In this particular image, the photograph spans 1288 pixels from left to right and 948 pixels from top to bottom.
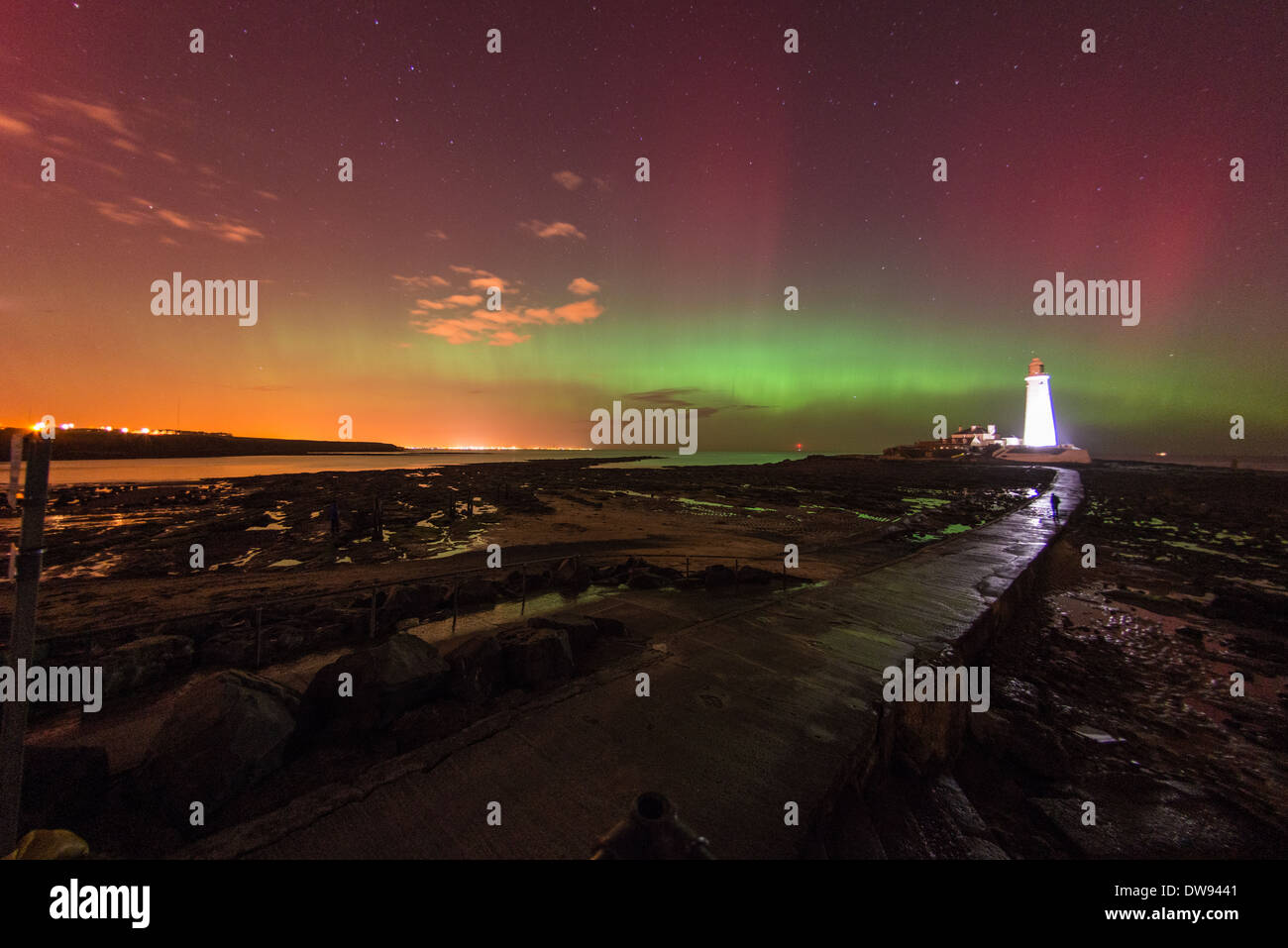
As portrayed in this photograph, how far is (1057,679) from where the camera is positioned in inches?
281

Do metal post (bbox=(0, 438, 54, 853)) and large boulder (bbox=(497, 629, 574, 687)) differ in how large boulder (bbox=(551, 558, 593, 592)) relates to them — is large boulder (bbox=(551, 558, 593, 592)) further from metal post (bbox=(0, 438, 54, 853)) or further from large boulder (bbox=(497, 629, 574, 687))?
metal post (bbox=(0, 438, 54, 853))

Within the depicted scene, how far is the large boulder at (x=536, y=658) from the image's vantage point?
533 centimetres

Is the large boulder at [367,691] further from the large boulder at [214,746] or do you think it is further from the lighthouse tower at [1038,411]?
the lighthouse tower at [1038,411]

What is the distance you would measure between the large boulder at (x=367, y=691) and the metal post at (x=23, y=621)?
69.2 inches

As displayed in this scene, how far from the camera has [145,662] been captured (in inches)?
229

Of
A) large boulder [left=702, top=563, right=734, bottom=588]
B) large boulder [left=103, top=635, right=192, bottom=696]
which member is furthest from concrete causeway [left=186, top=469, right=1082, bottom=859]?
large boulder [left=103, top=635, right=192, bottom=696]

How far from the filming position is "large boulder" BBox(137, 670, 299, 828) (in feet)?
11.1

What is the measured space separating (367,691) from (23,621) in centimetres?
248

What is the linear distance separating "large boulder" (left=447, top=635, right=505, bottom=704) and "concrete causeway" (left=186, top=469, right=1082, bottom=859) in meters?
0.80

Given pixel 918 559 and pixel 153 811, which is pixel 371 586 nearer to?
pixel 153 811

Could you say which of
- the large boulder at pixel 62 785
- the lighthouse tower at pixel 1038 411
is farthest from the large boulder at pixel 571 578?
the lighthouse tower at pixel 1038 411

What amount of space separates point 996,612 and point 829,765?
6.68 metres

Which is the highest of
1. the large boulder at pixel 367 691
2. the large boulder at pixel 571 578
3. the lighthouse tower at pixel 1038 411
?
the lighthouse tower at pixel 1038 411
